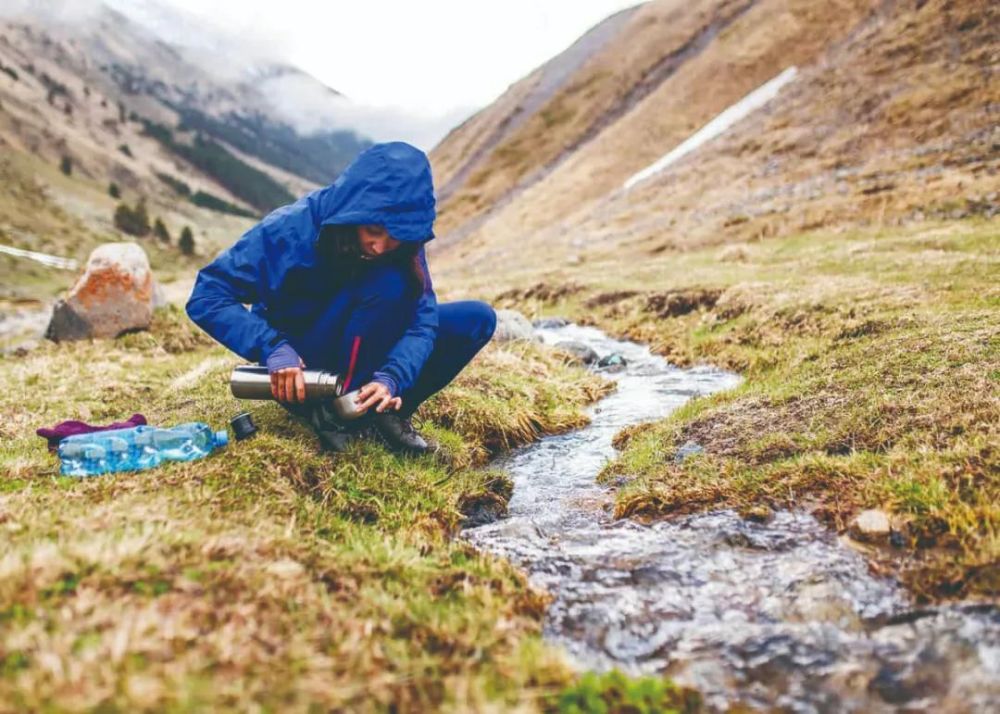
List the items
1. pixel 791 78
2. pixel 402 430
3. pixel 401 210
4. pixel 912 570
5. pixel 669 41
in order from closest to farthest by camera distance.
Answer: 1. pixel 912 570
2. pixel 401 210
3. pixel 402 430
4. pixel 791 78
5. pixel 669 41

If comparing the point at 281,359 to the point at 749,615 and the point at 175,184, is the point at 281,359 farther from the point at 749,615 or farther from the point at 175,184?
the point at 175,184

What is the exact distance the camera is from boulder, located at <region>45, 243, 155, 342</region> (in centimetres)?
1366

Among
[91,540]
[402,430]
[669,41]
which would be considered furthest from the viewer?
[669,41]

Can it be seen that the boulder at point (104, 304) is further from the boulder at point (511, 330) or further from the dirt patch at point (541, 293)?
the dirt patch at point (541, 293)

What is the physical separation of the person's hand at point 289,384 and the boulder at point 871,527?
13.3 feet

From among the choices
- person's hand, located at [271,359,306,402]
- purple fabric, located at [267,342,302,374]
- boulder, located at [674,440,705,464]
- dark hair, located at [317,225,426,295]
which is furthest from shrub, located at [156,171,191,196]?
boulder, located at [674,440,705,464]

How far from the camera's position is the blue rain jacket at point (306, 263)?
4.57 metres

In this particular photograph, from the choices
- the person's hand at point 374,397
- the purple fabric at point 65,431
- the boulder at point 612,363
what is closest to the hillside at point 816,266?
the boulder at point 612,363

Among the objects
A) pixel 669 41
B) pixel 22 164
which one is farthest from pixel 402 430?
pixel 22 164

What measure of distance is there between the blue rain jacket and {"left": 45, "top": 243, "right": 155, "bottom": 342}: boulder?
10466mm

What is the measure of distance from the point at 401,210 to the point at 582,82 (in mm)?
92445

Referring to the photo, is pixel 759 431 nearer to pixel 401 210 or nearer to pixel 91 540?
pixel 401 210

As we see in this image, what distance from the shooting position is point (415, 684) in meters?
2.66

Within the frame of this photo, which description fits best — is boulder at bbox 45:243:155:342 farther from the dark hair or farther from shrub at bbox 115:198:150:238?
shrub at bbox 115:198:150:238
